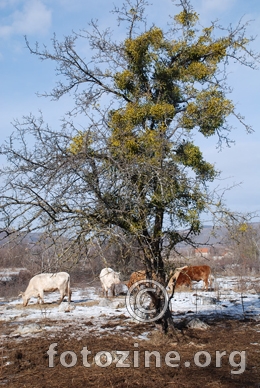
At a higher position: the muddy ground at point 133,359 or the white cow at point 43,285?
the white cow at point 43,285

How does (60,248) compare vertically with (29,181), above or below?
below

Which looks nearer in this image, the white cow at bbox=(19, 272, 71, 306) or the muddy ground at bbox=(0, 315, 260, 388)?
the muddy ground at bbox=(0, 315, 260, 388)

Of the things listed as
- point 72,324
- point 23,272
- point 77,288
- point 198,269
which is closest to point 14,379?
point 72,324

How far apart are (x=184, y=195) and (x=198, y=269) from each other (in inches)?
329

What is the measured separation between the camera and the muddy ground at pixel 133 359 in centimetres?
524

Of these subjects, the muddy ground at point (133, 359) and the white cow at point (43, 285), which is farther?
the white cow at point (43, 285)

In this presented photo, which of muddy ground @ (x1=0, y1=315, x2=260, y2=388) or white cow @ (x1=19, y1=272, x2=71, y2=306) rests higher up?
white cow @ (x1=19, y1=272, x2=71, y2=306)

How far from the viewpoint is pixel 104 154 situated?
706cm

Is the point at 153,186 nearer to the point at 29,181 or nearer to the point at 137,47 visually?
the point at 29,181

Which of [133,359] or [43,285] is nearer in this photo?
[133,359]

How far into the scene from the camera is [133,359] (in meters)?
6.14

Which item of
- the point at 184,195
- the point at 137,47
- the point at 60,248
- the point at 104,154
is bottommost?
the point at 60,248

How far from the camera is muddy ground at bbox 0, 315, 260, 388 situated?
206 inches

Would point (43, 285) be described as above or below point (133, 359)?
above
